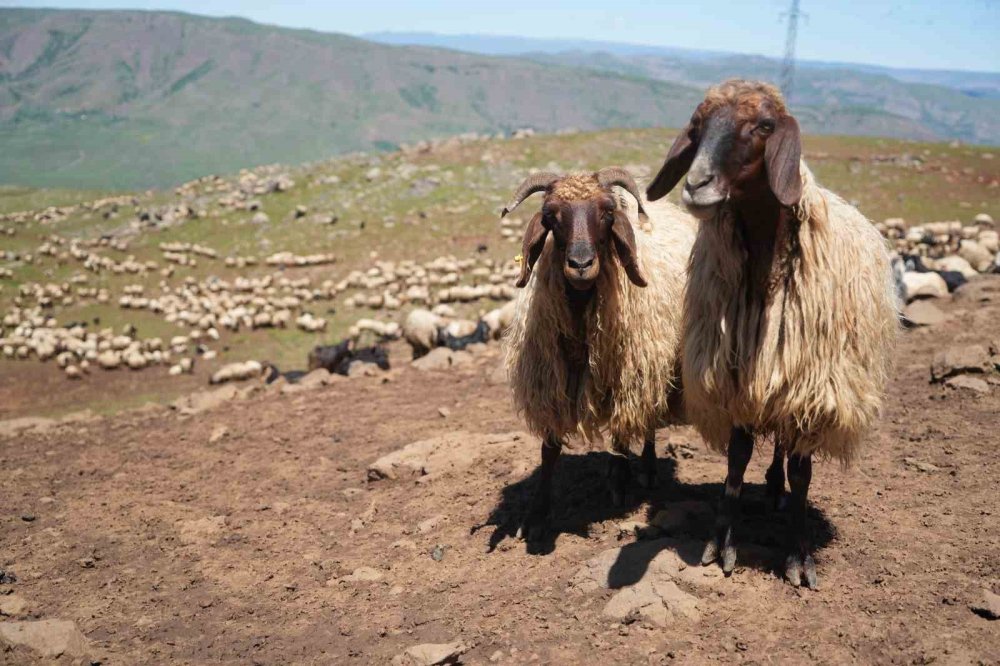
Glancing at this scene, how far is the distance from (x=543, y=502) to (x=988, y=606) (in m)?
3.27

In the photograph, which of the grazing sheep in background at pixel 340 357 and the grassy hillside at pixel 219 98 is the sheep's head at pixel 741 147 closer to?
the grazing sheep in background at pixel 340 357

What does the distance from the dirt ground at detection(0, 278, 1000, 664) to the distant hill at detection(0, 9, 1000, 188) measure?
168ft

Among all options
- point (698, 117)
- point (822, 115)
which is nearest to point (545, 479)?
point (698, 117)

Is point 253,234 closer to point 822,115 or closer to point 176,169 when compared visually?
point 176,169

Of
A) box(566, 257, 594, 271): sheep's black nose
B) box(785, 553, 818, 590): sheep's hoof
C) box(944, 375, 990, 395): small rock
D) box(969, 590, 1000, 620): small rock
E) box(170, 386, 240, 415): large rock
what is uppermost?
box(566, 257, 594, 271): sheep's black nose

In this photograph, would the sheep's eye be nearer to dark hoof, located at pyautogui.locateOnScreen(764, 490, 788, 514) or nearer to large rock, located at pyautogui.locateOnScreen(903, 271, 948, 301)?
dark hoof, located at pyautogui.locateOnScreen(764, 490, 788, 514)

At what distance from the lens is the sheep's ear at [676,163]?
15.4ft

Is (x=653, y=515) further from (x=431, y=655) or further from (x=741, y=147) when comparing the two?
(x=741, y=147)

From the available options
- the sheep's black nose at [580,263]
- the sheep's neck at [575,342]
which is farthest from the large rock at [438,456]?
the sheep's black nose at [580,263]

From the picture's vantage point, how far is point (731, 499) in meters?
5.38

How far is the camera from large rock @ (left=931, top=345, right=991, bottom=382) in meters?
8.31

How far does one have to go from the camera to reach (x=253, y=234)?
23.3 m

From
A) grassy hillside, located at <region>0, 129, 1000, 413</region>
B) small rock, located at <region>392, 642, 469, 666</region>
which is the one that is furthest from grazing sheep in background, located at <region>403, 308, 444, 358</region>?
small rock, located at <region>392, 642, 469, 666</region>

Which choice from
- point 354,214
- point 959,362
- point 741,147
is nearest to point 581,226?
point 741,147
